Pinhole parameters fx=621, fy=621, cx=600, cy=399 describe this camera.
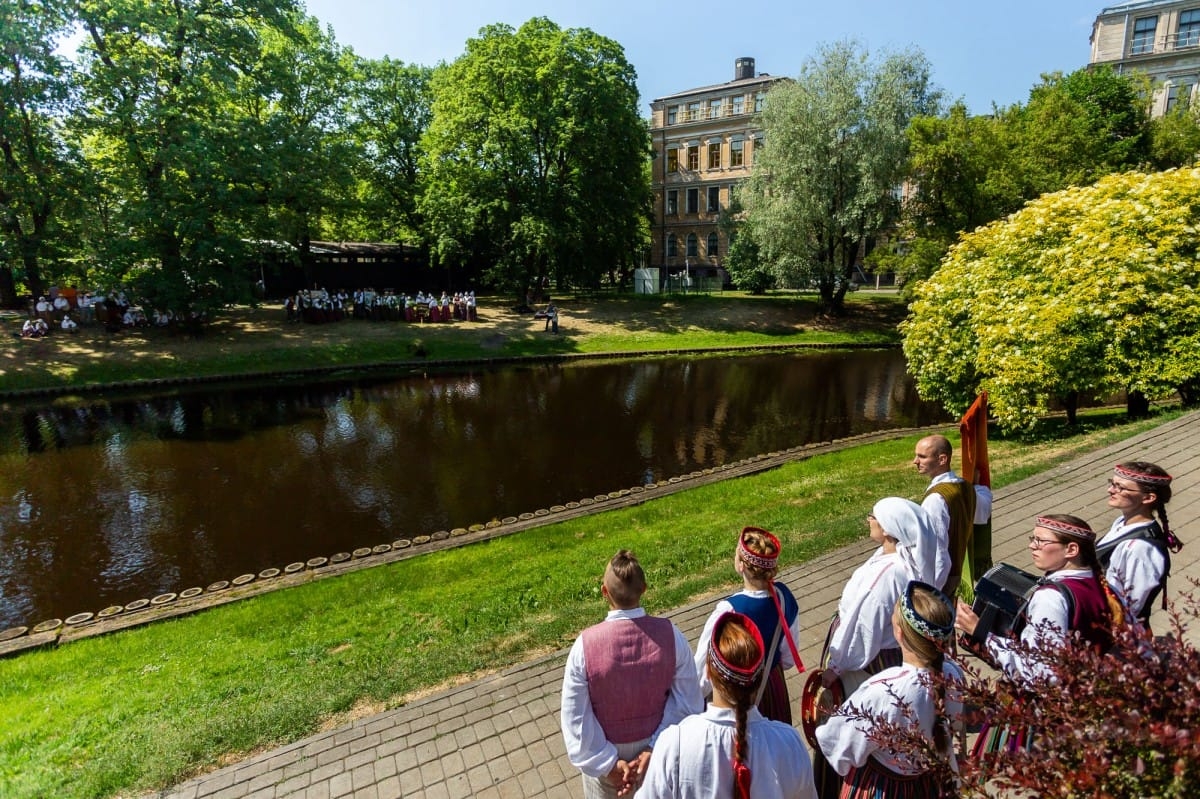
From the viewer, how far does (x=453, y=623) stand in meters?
7.19

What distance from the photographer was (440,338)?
3156cm

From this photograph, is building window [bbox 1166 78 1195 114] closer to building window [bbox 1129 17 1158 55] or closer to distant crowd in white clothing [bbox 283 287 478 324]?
building window [bbox 1129 17 1158 55]

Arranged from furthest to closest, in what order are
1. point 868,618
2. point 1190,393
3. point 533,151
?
1. point 533,151
2. point 1190,393
3. point 868,618

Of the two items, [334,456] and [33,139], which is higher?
[33,139]

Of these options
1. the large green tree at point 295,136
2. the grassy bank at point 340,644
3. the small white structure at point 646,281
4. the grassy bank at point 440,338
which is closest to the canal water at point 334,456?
the grassy bank at point 340,644

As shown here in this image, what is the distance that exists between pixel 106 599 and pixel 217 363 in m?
19.7

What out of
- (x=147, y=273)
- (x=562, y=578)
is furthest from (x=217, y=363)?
(x=562, y=578)

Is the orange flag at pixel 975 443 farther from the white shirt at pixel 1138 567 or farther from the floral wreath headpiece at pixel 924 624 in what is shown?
the floral wreath headpiece at pixel 924 624

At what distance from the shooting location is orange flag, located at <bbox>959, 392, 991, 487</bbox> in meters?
4.92

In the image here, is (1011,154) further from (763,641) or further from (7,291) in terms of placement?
(7,291)

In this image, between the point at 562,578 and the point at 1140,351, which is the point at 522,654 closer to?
the point at 562,578

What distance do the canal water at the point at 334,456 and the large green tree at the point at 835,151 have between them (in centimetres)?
1297

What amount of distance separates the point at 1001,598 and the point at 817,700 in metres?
1.30

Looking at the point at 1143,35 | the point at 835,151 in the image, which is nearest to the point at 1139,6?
the point at 1143,35
